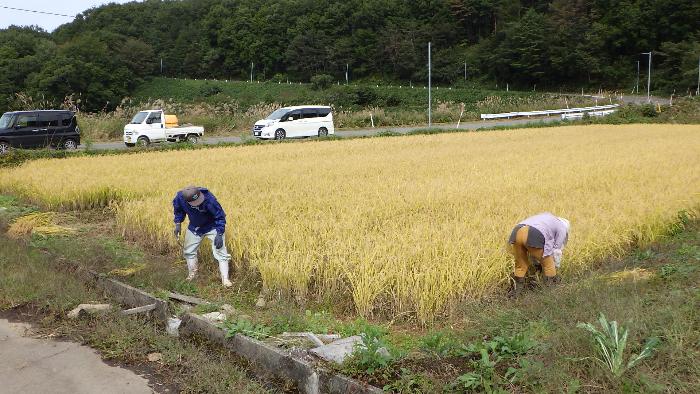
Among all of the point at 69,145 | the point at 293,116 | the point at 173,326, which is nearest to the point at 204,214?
the point at 173,326

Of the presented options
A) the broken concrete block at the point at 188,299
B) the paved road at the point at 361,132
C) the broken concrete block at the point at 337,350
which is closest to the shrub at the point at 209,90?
the paved road at the point at 361,132

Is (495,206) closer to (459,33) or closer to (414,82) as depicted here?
(414,82)

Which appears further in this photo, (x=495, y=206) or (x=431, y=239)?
(x=495, y=206)

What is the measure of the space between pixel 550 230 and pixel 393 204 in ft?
9.36

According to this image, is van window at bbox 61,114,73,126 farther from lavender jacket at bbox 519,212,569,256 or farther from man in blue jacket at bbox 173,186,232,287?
lavender jacket at bbox 519,212,569,256

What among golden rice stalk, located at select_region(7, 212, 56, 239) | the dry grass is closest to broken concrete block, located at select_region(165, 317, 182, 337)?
the dry grass

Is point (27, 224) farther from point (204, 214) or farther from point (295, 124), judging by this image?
point (295, 124)

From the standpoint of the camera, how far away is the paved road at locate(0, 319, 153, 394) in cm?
364

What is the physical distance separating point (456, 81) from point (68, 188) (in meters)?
55.0

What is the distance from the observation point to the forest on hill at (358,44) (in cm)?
4912

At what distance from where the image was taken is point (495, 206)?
7.20 m

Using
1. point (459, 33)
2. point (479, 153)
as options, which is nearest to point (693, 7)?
point (459, 33)

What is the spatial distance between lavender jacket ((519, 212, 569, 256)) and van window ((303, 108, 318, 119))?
18888 mm

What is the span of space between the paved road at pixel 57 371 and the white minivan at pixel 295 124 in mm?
18325
